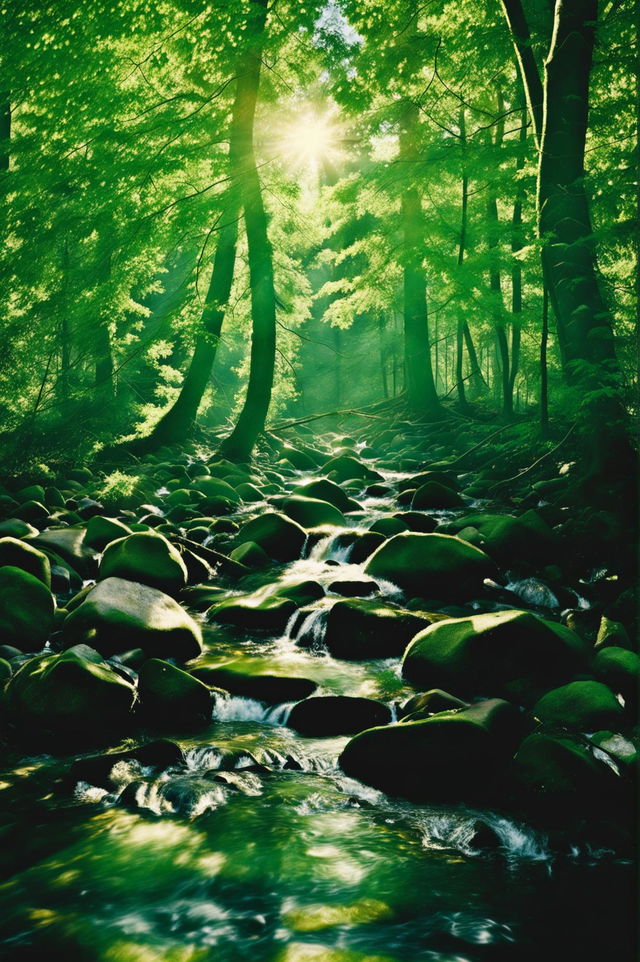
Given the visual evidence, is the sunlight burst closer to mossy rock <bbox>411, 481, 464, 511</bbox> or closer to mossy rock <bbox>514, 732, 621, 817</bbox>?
mossy rock <bbox>411, 481, 464, 511</bbox>

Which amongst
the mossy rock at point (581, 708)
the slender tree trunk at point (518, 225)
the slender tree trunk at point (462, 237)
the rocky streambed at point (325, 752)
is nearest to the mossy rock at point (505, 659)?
the rocky streambed at point (325, 752)

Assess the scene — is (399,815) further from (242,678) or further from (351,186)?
(351,186)

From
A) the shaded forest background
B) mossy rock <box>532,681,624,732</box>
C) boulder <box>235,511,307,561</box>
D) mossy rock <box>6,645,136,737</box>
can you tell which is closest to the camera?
mossy rock <box>532,681,624,732</box>

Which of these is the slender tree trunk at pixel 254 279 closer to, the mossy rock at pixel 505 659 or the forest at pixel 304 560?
the forest at pixel 304 560

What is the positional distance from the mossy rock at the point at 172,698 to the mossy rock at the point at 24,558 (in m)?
1.92

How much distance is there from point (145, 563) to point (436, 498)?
187 inches

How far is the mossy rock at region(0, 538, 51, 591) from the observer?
5.48 metres

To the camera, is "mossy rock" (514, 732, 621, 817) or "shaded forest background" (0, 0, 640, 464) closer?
"mossy rock" (514, 732, 621, 817)

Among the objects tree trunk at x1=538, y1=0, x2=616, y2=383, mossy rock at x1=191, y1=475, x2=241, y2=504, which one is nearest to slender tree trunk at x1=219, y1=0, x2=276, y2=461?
mossy rock at x1=191, y1=475, x2=241, y2=504

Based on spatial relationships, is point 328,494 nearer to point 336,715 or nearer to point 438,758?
point 336,715

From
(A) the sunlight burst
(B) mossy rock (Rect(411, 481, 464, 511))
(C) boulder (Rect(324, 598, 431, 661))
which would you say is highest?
(A) the sunlight burst

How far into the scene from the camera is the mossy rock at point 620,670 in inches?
150

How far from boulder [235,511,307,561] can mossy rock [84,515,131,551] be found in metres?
1.45

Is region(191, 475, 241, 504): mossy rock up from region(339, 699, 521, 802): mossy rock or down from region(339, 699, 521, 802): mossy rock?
up
